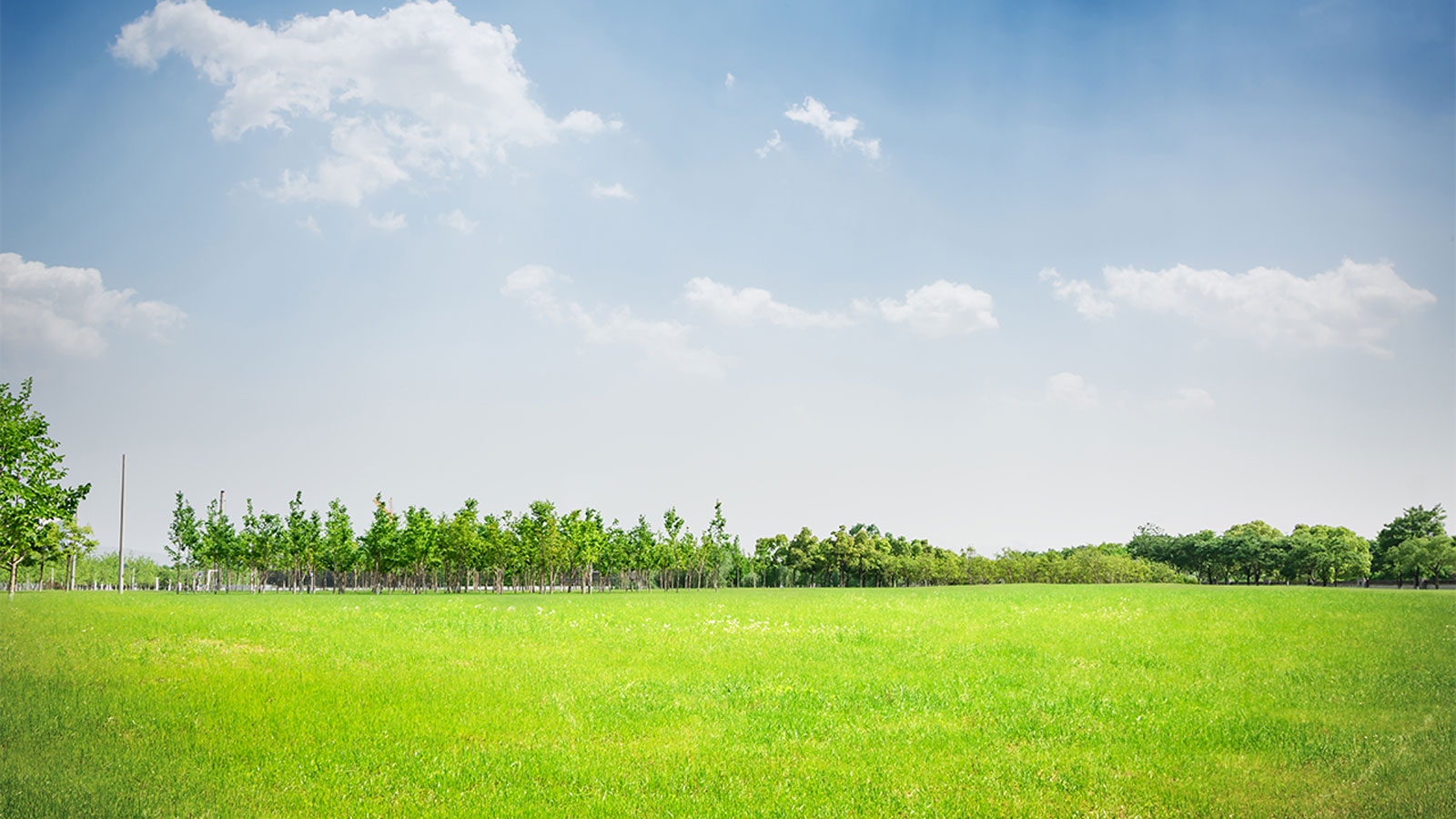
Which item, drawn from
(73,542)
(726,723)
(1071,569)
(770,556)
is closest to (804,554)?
(770,556)

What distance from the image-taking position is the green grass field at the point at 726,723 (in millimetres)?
11094

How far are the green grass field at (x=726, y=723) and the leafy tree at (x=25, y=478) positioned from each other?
8.44m

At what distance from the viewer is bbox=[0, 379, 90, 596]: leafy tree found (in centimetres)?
3089

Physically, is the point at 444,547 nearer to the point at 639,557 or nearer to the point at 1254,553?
the point at 639,557

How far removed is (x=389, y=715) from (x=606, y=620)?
17.9 metres

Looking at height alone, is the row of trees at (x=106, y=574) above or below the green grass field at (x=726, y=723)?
below

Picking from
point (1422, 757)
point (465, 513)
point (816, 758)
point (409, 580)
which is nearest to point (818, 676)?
point (816, 758)

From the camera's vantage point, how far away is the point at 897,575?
138000 mm

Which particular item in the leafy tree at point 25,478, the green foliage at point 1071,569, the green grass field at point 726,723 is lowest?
the green foliage at point 1071,569

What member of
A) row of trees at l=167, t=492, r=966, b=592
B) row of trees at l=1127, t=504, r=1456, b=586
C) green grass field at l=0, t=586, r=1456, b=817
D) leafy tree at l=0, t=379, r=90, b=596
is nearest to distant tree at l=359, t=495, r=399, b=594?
row of trees at l=167, t=492, r=966, b=592

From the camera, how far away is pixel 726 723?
14.9 meters

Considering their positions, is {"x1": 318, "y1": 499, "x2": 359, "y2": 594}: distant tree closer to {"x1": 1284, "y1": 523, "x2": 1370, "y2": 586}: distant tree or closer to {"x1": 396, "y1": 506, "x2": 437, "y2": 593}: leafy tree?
{"x1": 396, "y1": 506, "x2": 437, "y2": 593}: leafy tree

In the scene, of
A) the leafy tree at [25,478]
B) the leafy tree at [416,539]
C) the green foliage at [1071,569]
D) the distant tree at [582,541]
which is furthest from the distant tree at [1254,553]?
the leafy tree at [25,478]

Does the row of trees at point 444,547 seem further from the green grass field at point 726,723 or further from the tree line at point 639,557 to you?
the green grass field at point 726,723
